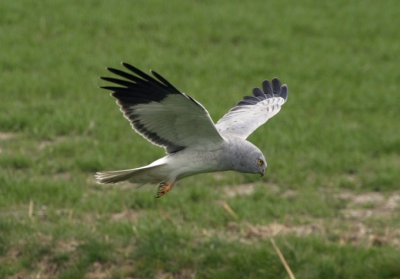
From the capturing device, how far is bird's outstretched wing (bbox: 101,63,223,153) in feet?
19.1

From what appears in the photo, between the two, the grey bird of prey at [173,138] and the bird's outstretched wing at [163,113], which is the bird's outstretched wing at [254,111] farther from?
the bird's outstretched wing at [163,113]

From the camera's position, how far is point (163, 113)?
6.07m

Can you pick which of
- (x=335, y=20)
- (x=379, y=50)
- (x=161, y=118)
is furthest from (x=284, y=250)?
(x=335, y=20)

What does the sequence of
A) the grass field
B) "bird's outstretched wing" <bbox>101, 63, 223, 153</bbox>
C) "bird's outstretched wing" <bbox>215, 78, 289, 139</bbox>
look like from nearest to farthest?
"bird's outstretched wing" <bbox>101, 63, 223, 153</bbox> → "bird's outstretched wing" <bbox>215, 78, 289, 139</bbox> → the grass field

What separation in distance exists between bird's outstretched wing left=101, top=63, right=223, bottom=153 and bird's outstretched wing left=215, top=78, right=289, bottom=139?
0.73m

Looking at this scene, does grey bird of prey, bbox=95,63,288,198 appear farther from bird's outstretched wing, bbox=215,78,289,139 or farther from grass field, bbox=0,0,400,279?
grass field, bbox=0,0,400,279

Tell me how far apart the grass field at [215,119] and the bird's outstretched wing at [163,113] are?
67.0 inches

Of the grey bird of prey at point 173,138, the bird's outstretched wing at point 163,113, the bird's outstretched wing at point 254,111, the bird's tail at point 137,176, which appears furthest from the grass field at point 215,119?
the bird's outstretched wing at point 163,113

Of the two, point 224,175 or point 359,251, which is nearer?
point 359,251

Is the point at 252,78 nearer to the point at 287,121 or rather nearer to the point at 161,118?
the point at 287,121

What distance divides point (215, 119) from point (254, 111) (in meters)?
3.10

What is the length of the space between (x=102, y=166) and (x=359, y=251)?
11.3 ft

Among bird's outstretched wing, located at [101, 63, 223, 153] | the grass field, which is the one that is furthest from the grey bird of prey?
the grass field

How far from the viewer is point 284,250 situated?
7.67 m
